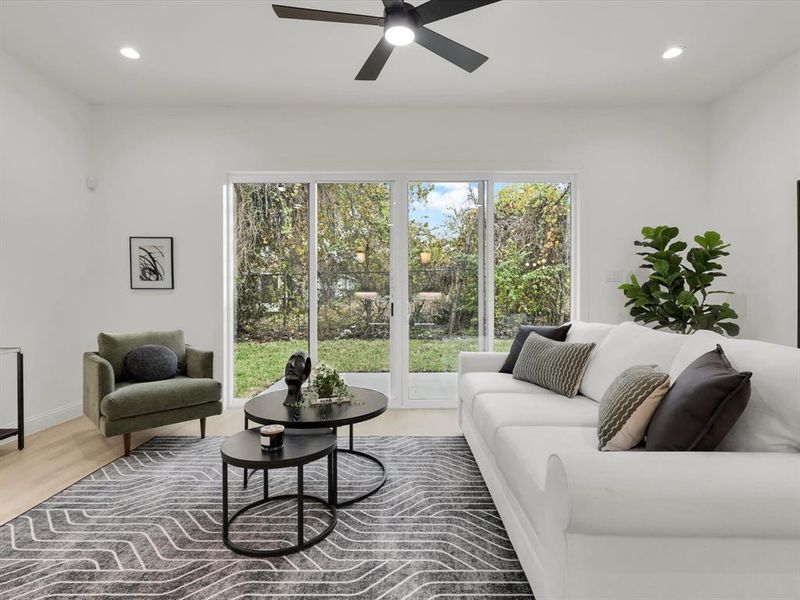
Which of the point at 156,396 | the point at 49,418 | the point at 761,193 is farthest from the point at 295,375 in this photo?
the point at 761,193

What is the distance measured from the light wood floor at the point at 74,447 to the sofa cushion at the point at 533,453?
1.57 meters

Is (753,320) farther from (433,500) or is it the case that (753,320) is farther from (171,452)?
(171,452)

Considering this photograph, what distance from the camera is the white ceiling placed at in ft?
8.84

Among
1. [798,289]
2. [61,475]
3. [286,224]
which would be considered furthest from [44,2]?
[798,289]

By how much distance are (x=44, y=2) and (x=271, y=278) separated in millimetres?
2414

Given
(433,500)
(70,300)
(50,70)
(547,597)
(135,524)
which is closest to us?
(547,597)

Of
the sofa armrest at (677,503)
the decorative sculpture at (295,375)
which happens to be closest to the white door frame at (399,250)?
the decorative sculpture at (295,375)

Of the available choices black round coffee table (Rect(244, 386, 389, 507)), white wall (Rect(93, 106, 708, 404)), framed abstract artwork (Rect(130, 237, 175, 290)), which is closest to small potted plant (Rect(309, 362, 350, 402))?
black round coffee table (Rect(244, 386, 389, 507))

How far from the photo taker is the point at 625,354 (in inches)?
89.0

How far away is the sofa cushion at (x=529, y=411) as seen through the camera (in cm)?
201

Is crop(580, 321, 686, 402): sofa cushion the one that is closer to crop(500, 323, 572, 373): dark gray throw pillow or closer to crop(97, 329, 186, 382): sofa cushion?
crop(500, 323, 572, 373): dark gray throw pillow

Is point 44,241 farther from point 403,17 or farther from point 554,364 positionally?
point 554,364

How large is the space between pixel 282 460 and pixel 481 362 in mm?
1866

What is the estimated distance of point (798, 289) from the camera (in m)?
3.18
